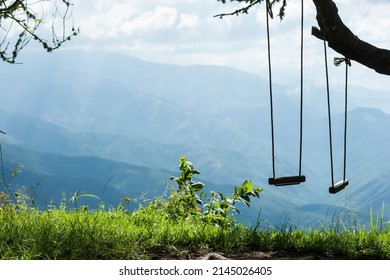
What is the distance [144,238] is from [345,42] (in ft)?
9.20

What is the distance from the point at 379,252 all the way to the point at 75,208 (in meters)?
2.81

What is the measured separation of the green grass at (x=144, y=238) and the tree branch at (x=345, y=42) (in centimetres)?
164

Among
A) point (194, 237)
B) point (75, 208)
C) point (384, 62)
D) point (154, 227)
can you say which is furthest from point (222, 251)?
point (384, 62)

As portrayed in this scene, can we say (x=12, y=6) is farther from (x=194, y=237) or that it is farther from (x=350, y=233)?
(x=350, y=233)

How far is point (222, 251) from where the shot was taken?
16.1 feet

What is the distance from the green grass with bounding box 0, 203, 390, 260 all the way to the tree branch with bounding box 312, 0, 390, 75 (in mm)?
1638

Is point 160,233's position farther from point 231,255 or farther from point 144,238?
point 231,255

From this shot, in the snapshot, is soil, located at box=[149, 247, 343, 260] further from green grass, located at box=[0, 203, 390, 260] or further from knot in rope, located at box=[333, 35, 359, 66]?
knot in rope, located at box=[333, 35, 359, 66]

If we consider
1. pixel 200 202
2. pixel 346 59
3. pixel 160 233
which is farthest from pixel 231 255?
pixel 346 59

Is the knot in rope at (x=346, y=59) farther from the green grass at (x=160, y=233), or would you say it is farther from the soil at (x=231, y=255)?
the soil at (x=231, y=255)

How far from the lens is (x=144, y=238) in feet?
16.4

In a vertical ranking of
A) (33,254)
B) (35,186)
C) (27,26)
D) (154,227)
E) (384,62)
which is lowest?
(33,254)

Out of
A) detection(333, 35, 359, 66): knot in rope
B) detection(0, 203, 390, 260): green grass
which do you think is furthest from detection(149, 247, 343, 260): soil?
detection(333, 35, 359, 66): knot in rope

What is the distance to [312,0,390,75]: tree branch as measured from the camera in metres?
6.04
